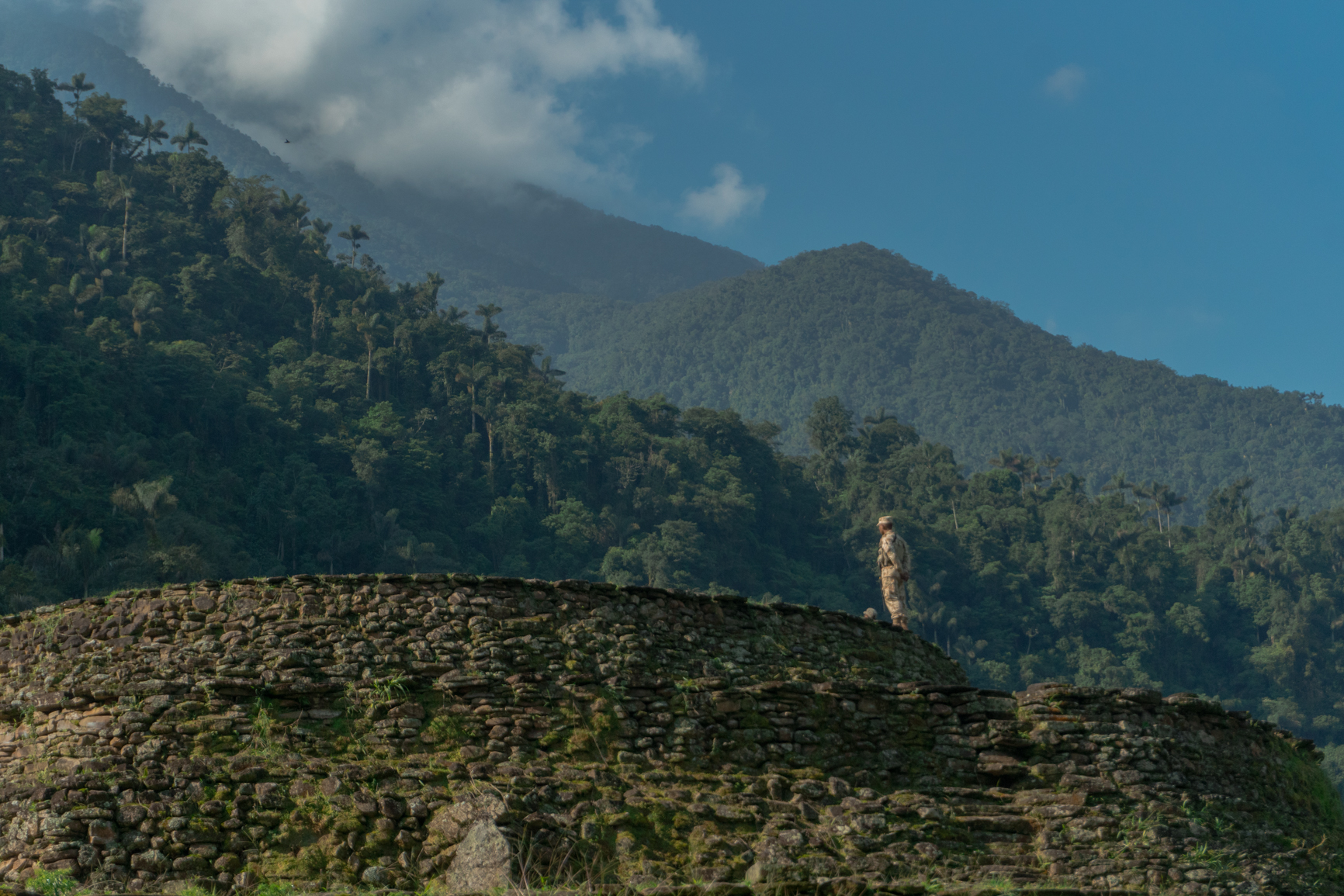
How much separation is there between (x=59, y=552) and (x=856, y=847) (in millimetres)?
30236

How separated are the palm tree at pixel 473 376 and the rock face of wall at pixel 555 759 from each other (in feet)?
175

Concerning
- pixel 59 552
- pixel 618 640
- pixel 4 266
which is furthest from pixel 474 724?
pixel 4 266

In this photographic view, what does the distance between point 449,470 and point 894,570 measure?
45816 mm

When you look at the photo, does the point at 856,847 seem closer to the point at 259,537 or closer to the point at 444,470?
the point at 259,537

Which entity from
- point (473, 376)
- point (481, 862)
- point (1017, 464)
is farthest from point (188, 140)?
point (481, 862)

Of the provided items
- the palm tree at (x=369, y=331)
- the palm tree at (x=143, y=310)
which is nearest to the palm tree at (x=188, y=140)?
the palm tree at (x=369, y=331)

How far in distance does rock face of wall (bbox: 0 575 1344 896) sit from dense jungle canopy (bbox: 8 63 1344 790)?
29783mm

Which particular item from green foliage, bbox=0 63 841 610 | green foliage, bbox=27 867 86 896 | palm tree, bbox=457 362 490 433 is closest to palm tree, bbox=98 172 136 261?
green foliage, bbox=0 63 841 610

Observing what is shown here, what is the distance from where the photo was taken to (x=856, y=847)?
29.7ft

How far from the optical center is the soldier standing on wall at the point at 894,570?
15250 millimetres

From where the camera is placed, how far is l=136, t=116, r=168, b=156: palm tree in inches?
2724

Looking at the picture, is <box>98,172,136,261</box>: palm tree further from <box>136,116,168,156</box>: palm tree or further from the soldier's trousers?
the soldier's trousers

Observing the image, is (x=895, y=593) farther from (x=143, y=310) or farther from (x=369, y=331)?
(x=369, y=331)

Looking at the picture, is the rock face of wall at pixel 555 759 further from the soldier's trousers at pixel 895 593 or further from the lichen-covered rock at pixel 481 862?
the soldier's trousers at pixel 895 593
